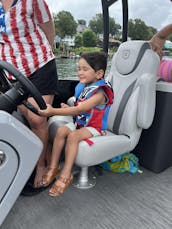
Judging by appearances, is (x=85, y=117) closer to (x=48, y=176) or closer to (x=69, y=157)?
(x=69, y=157)

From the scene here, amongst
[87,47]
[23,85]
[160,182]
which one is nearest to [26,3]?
[23,85]

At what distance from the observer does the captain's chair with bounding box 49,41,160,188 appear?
1640 millimetres

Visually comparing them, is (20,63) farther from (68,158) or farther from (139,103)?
(139,103)

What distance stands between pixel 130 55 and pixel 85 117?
552 mm

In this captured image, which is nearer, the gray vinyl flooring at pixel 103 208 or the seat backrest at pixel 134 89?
the gray vinyl flooring at pixel 103 208

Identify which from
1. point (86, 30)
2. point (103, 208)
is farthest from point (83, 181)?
point (86, 30)

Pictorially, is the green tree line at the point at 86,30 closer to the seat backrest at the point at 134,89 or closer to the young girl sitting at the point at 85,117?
the seat backrest at the point at 134,89

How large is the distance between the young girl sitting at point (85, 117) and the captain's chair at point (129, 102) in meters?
0.10

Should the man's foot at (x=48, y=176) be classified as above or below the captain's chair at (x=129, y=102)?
below

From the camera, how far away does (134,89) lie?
178cm

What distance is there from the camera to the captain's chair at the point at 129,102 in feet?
5.38

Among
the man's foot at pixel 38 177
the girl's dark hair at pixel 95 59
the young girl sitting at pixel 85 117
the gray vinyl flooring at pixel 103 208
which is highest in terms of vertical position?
the girl's dark hair at pixel 95 59

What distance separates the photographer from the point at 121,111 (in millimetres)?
1807

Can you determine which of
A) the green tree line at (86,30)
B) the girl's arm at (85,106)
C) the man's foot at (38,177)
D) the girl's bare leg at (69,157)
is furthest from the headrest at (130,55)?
the man's foot at (38,177)
